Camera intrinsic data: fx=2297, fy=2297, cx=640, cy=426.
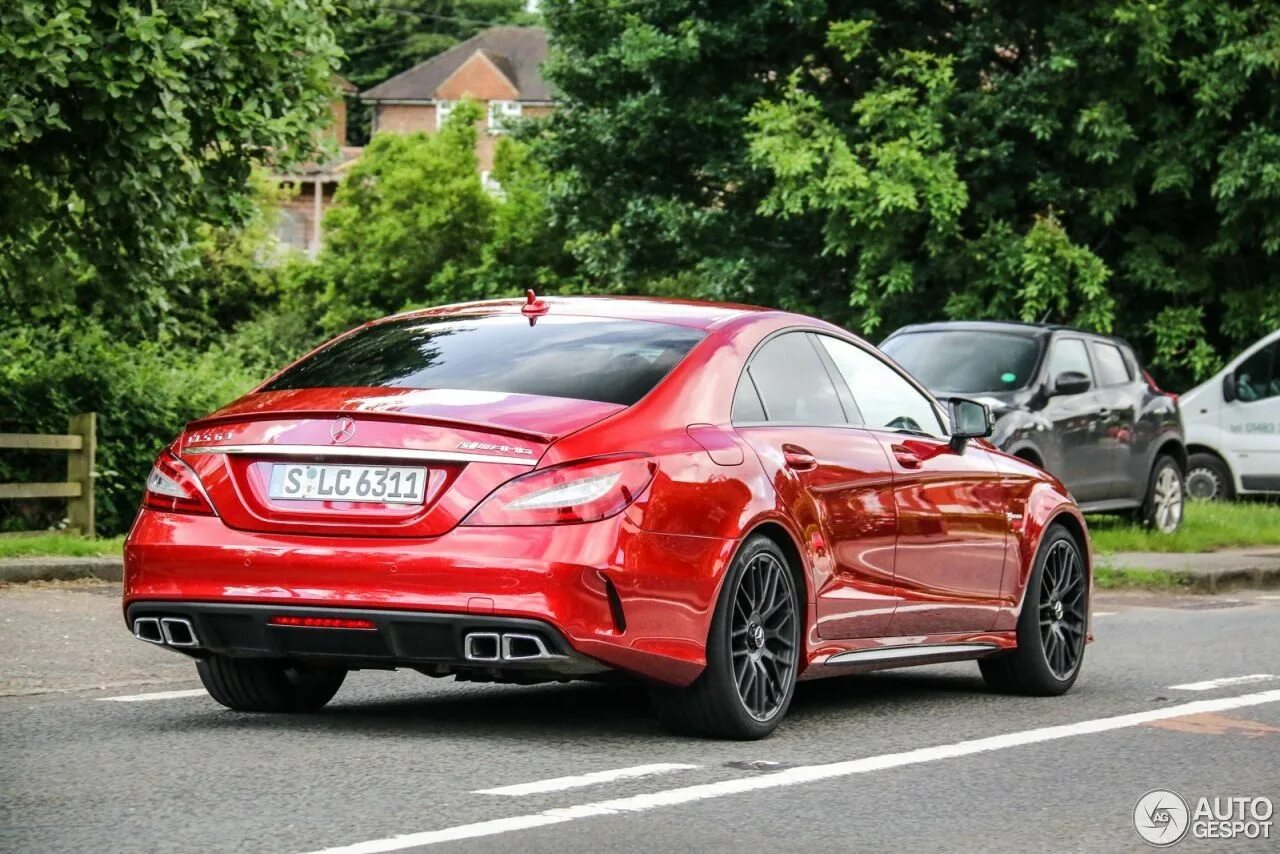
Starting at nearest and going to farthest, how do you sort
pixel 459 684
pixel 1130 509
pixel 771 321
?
pixel 771 321, pixel 459 684, pixel 1130 509

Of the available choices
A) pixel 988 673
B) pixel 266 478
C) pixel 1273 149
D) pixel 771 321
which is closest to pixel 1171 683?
pixel 988 673

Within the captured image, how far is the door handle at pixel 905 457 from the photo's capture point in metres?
8.72

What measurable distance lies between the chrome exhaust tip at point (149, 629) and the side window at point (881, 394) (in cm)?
273

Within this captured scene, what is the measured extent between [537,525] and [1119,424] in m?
13.1

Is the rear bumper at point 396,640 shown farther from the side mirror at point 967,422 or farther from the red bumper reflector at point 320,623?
the side mirror at point 967,422

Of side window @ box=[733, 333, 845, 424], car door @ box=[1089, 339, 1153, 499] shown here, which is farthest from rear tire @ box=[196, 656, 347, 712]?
car door @ box=[1089, 339, 1153, 499]

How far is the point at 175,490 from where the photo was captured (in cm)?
745

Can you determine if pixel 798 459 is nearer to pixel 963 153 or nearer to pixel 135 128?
pixel 135 128

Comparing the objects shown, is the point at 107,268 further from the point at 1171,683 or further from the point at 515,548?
the point at 515,548

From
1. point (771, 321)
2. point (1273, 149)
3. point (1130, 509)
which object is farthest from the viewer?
point (1273, 149)

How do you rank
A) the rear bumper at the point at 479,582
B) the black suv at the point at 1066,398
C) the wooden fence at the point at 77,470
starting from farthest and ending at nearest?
the black suv at the point at 1066,398, the wooden fence at the point at 77,470, the rear bumper at the point at 479,582

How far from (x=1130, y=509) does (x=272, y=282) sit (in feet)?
164

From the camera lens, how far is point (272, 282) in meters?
67.5

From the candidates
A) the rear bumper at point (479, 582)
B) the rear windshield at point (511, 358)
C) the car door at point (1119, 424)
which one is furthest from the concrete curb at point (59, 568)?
the car door at point (1119, 424)
